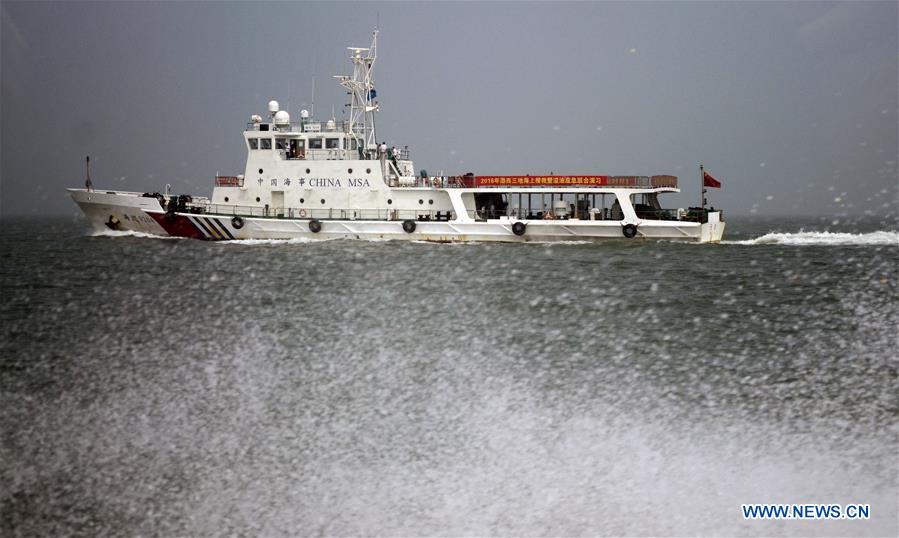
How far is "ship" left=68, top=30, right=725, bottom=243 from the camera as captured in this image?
137ft

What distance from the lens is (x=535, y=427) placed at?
12.6 m

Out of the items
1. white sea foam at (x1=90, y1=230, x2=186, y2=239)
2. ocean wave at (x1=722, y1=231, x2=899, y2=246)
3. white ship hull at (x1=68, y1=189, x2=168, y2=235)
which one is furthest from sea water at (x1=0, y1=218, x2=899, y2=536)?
ocean wave at (x1=722, y1=231, x2=899, y2=246)

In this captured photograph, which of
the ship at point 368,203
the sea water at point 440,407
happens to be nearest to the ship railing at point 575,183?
the ship at point 368,203

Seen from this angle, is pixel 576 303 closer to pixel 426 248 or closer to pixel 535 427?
pixel 535 427

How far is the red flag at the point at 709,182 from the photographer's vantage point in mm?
42281

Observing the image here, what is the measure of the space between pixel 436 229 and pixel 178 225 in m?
14.6

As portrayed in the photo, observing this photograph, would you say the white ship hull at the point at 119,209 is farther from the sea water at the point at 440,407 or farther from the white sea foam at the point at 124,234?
the sea water at the point at 440,407

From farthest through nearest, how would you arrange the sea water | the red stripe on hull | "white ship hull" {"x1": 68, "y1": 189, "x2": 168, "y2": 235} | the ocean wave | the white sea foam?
1. the ocean wave
2. the white sea foam
3. "white ship hull" {"x1": 68, "y1": 189, "x2": 168, "y2": 235}
4. the red stripe on hull
5. the sea water

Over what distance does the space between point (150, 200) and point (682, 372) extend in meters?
35.4

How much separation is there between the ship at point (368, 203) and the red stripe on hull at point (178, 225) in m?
0.06

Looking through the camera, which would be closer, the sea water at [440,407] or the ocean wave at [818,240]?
the sea water at [440,407]

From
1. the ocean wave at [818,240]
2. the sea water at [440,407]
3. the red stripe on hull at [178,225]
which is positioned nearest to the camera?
the sea water at [440,407]

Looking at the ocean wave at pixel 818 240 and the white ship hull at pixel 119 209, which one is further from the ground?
the white ship hull at pixel 119 209

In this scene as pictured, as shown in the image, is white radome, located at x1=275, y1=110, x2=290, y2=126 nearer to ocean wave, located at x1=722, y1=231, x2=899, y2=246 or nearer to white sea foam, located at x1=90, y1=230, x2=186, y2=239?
white sea foam, located at x1=90, y1=230, x2=186, y2=239
